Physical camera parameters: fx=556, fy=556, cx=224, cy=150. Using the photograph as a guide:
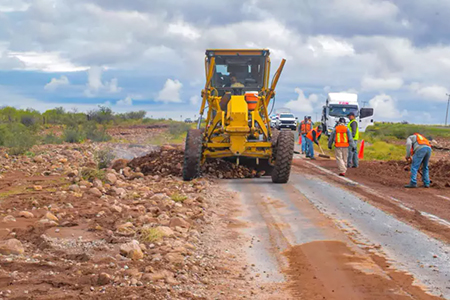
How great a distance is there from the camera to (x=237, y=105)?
14.9 meters

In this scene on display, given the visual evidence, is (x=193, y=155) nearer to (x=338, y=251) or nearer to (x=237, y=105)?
(x=237, y=105)

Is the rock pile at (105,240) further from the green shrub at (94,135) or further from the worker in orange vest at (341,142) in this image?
the green shrub at (94,135)

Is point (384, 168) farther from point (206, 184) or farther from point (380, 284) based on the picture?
point (380, 284)

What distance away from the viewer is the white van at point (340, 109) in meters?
36.7

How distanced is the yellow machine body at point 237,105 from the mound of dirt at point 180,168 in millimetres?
1072

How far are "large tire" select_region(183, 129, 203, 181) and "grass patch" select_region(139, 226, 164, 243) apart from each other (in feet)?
22.4

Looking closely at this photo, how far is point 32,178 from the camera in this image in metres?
15.3

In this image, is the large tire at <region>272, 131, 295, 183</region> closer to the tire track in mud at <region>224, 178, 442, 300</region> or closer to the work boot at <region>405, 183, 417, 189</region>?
the work boot at <region>405, 183, 417, 189</region>

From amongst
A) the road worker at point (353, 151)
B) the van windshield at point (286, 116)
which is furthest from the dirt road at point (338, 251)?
the van windshield at point (286, 116)

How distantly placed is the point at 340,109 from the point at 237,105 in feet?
77.0

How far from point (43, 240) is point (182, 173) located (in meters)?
8.92

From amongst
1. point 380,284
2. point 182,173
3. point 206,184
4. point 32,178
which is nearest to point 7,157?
point 32,178

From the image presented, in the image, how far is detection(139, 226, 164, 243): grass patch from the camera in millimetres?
7465

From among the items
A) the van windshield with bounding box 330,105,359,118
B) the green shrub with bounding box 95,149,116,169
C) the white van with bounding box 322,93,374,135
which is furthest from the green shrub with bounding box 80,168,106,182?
the van windshield with bounding box 330,105,359,118
